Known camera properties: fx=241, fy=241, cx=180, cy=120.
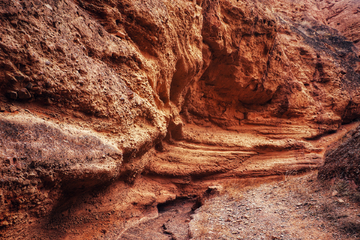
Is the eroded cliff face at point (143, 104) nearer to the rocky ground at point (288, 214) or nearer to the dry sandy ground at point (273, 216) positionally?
the dry sandy ground at point (273, 216)

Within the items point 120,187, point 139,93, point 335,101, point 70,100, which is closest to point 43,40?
point 70,100

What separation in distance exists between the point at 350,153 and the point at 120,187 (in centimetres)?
423

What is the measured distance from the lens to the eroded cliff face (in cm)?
279

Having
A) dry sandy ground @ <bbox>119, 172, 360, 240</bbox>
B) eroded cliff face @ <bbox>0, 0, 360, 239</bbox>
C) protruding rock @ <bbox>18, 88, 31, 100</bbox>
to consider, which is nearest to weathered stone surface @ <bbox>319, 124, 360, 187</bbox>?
dry sandy ground @ <bbox>119, 172, 360, 240</bbox>

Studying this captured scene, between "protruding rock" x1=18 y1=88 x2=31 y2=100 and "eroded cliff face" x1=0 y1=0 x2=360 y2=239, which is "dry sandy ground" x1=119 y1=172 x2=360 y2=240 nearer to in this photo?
"eroded cliff face" x1=0 y1=0 x2=360 y2=239

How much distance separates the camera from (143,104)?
448 cm

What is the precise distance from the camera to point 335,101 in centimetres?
985

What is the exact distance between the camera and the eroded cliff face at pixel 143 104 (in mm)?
2785

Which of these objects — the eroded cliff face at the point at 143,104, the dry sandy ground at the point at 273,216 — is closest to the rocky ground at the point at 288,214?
the dry sandy ground at the point at 273,216

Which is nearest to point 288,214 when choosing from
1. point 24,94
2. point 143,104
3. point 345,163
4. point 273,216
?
point 273,216

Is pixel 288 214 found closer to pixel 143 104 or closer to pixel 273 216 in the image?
pixel 273 216

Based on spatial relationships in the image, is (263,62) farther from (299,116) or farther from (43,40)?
(43,40)

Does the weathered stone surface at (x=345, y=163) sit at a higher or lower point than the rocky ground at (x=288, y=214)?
higher

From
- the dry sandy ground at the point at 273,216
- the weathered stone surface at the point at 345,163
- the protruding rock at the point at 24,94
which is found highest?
the weathered stone surface at the point at 345,163
